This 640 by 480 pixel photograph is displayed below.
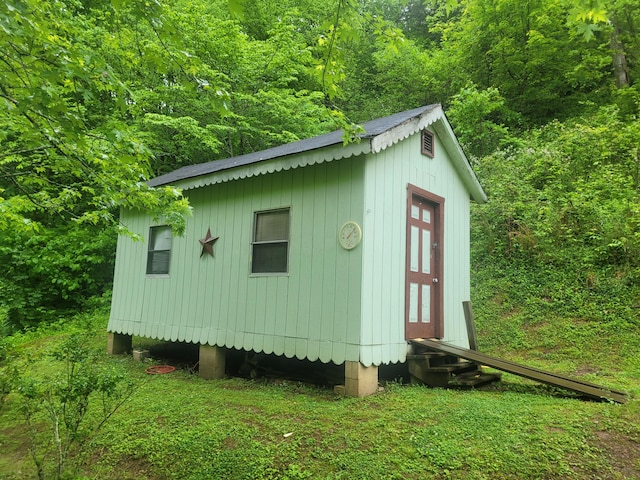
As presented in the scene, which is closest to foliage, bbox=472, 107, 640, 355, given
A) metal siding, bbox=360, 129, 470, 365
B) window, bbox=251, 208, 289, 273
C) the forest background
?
the forest background

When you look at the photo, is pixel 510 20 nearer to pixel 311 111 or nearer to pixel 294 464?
pixel 311 111

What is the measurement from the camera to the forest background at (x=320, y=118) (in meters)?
3.58

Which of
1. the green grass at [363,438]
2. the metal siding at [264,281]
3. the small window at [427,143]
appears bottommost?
the green grass at [363,438]

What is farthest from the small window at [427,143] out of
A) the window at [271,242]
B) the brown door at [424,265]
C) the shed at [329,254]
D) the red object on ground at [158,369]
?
the red object on ground at [158,369]

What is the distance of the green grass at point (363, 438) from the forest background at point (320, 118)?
2315mm

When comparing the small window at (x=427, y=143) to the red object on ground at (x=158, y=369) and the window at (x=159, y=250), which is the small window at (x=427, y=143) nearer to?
the window at (x=159, y=250)

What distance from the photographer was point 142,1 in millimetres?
2959

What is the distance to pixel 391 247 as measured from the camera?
5.25 m

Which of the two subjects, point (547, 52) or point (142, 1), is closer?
point (142, 1)

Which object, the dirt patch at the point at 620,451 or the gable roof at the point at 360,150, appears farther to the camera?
the gable roof at the point at 360,150

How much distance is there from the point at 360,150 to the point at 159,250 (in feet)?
15.0

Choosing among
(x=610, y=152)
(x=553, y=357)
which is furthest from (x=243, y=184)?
(x=610, y=152)

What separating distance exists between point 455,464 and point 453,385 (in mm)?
2398

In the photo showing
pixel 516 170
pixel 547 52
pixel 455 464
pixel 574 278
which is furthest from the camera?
pixel 547 52
